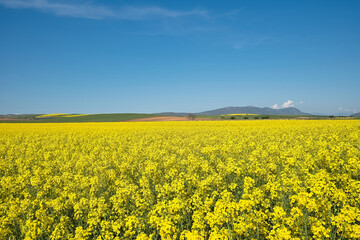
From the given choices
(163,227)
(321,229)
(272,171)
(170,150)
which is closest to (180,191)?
(163,227)

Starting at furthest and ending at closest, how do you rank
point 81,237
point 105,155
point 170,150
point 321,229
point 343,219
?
1. point 170,150
2. point 105,155
3. point 81,237
4. point 343,219
5. point 321,229

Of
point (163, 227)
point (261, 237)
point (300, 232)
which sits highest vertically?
point (163, 227)

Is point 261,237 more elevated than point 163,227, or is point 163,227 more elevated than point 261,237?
point 163,227

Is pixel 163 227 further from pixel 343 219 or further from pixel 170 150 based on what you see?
pixel 170 150

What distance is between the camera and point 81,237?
520 centimetres

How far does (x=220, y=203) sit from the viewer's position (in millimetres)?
5398

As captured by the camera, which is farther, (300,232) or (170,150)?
(170,150)

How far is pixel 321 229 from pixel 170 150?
12.4 meters

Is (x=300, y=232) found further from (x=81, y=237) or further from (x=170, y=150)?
(x=170, y=150)

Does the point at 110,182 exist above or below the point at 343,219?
below

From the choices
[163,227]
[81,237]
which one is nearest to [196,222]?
[163,227]

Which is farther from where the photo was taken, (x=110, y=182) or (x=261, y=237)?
(x=110, y=182)

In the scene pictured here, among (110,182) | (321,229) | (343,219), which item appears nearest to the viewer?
(321,229)

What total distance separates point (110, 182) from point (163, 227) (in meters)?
6.07
